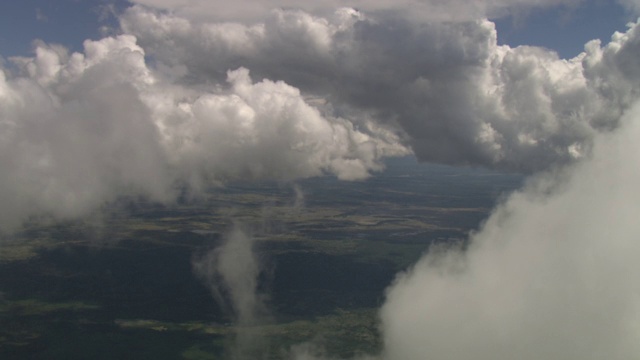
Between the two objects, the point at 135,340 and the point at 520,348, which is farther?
the point at 135,340

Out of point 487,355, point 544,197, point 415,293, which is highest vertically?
point 544,197

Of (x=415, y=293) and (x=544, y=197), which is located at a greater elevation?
(x=544, y=197)

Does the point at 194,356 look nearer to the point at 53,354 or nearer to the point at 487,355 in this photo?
the point at 53,354

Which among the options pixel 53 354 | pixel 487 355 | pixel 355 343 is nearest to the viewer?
pixel 487 355

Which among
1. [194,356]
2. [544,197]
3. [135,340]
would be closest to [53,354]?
[135,340]

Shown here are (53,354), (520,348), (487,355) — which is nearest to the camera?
(520,348)

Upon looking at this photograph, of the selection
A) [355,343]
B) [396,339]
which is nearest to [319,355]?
[355,343]

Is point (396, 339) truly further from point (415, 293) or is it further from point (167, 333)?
point (167, 333)

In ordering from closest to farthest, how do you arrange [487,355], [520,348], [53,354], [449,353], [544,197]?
1. [520,348]
2. [487,355]
3. [449,353]
4. [544,197]
5. [53,354]

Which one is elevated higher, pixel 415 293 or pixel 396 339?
pixel 415 293
